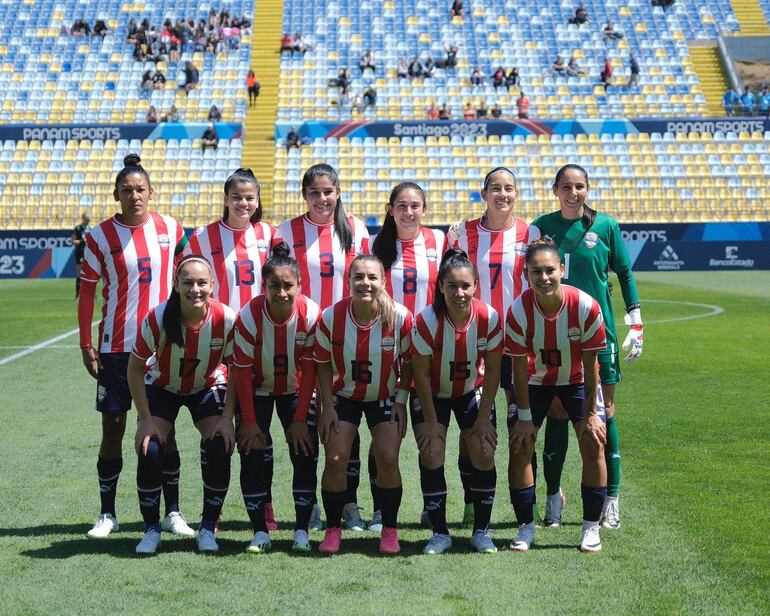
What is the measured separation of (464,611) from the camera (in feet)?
13.8

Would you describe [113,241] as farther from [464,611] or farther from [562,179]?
[464,611]

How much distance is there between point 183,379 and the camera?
17.6ft

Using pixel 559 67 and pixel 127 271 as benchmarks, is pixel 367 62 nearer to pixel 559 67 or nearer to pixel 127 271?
pixel 559 67

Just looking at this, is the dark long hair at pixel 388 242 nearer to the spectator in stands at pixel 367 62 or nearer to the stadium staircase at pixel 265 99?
the stadium staircase at pixel 265 99

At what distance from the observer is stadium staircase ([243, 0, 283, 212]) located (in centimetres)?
3331

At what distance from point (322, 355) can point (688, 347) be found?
936 cm

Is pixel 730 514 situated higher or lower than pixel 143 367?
lower

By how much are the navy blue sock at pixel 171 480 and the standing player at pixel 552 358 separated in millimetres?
1718

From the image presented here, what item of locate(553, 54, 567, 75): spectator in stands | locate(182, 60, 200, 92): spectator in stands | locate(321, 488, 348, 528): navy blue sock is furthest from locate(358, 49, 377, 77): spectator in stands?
locate(321, 488, 348, 528): navy blue sock

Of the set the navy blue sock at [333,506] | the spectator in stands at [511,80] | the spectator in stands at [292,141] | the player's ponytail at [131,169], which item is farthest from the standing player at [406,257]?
the spectator in stands at [511,80]

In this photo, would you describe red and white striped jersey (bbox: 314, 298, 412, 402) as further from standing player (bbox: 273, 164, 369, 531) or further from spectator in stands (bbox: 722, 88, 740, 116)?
spectator in stands (bbox: 722, 88, 740, 116)

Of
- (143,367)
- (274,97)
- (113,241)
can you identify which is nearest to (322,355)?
(143,367)

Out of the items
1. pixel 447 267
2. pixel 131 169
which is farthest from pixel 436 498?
A: pixel 131 169

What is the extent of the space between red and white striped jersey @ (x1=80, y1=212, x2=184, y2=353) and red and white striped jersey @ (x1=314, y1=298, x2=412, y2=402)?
1.05m
